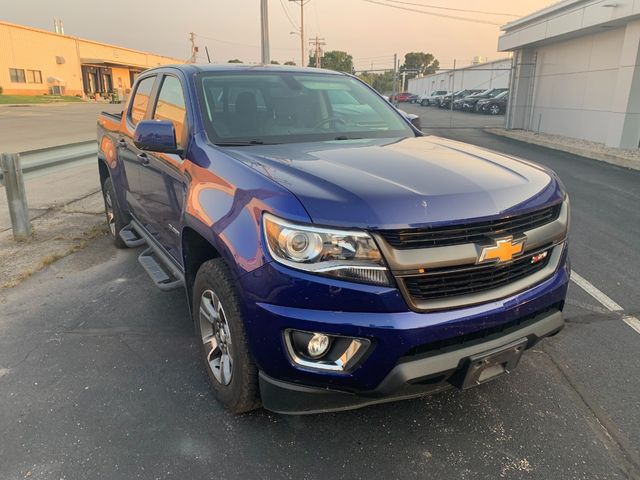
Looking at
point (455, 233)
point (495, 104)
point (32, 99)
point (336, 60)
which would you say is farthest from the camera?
point (336, 60)

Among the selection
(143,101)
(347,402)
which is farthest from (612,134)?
(347,402)

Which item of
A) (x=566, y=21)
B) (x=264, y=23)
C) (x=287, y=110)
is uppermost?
(x=264, y=23)

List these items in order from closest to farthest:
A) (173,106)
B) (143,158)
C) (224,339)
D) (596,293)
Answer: (224,339)
(173,106)
(143,158)
(596,293)

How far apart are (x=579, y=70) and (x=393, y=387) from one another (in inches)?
721

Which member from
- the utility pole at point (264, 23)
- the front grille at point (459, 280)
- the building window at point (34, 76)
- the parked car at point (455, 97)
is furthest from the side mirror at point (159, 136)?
the building window at point (34, 76)

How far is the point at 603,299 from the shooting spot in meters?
4.22

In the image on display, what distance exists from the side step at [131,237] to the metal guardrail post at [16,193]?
146 centimetres

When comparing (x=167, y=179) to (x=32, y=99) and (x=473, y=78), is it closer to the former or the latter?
(x=473, y=78)

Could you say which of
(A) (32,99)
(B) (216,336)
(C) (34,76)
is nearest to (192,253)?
(B) (216,336)

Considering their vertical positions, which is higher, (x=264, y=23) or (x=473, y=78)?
(x=264, y=23)

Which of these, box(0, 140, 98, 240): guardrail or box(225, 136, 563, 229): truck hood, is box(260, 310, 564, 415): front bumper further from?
box(0, 140, 98, 240): guardrail

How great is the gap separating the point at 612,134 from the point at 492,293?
1487 centimetres

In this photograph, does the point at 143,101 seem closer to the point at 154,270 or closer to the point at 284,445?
the point at 154,270

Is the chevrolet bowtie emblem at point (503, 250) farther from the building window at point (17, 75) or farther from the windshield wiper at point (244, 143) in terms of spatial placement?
the building window at point (17, 75)
